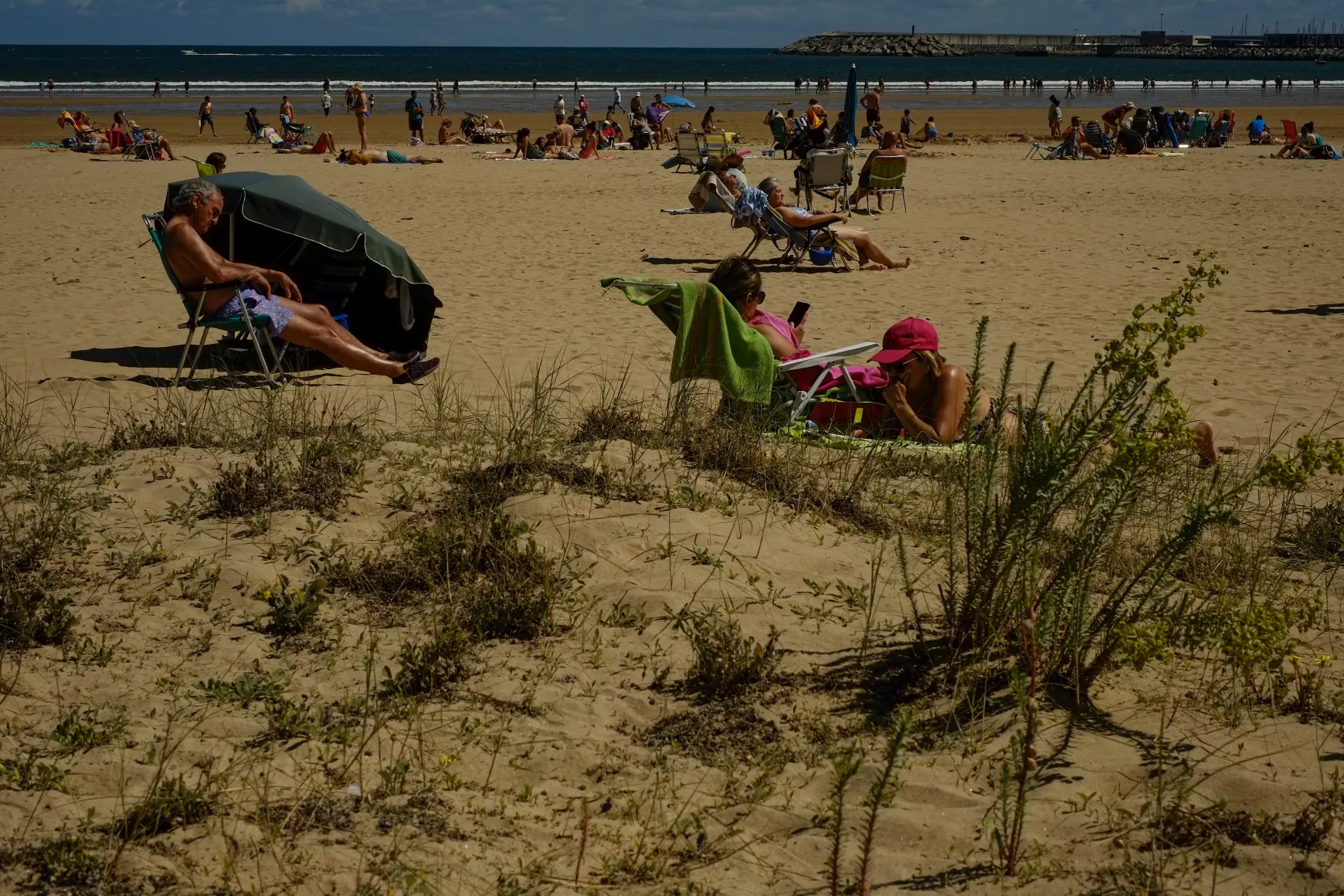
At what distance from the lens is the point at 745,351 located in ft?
17.0

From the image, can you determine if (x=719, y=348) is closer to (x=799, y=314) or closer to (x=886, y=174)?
(x=799, y=314)

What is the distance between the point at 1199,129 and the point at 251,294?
964 inches

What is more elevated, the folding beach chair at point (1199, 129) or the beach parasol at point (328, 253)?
the folding beach chair at point (1199, 129)

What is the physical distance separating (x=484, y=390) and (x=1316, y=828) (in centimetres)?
465

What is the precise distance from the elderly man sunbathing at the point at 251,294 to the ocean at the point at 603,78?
35553 millimetres

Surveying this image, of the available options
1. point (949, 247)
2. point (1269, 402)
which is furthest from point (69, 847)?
point (949, 247)

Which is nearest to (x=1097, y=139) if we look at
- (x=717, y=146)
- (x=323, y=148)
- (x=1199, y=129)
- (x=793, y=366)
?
(x=1199, y=129)

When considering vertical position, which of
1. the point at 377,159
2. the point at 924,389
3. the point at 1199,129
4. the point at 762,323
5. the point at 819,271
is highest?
the point at 1199,129

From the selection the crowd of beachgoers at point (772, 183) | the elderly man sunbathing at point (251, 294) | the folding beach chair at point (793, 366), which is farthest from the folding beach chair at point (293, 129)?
the folding beach chair at point (793, 366)

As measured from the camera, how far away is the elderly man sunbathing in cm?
609

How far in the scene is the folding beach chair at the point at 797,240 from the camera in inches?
412

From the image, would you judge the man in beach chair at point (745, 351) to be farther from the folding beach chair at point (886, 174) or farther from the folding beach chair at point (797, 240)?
the folding beach chair at point (886, 174)

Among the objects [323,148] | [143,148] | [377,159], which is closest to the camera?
[377,159]

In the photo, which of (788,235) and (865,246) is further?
(788,235)
